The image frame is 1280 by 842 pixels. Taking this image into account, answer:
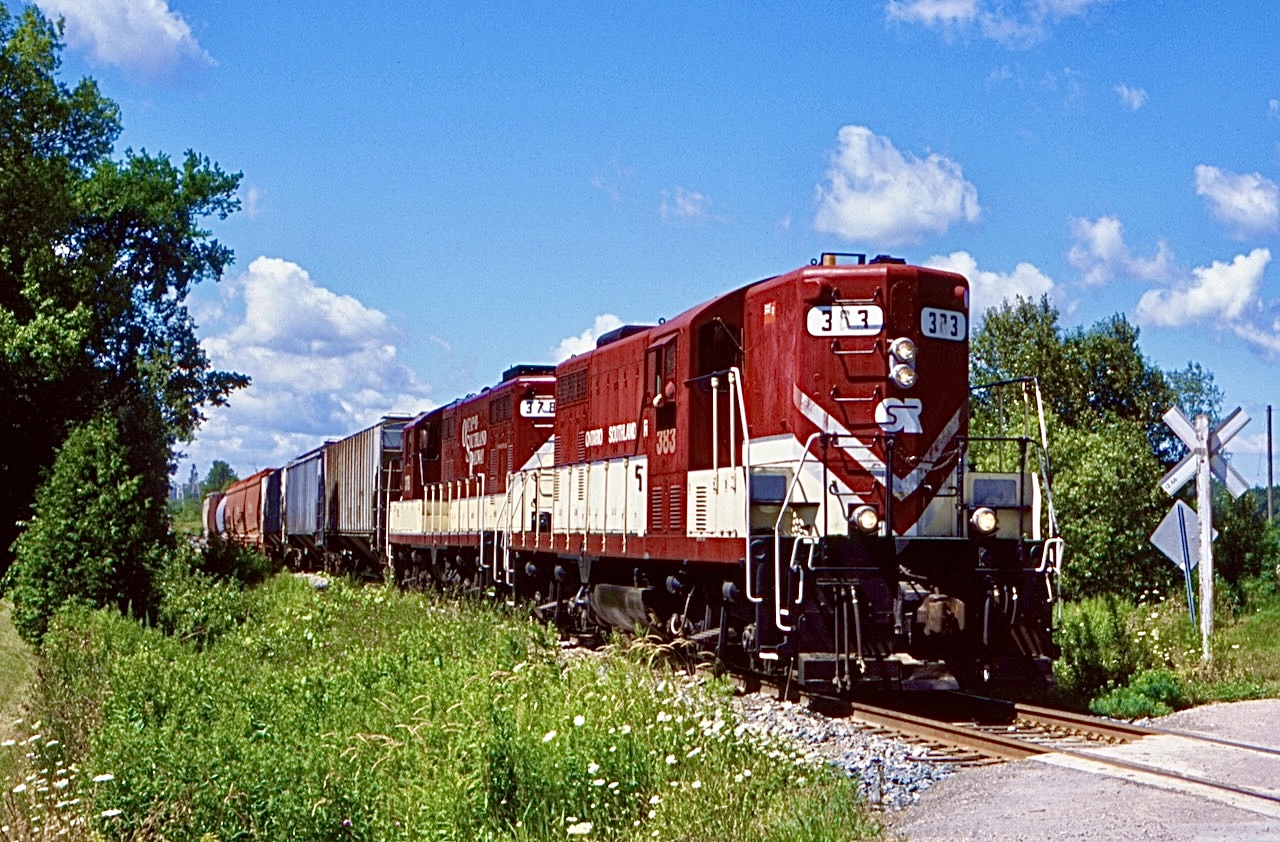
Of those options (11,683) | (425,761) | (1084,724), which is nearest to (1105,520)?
(1084,724)

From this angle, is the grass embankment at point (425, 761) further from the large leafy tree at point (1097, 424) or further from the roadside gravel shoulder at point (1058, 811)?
the large leafy tree at point (1097, 424)

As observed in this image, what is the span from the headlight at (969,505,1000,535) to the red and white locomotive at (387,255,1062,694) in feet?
0.04

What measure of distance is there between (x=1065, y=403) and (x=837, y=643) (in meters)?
31.5

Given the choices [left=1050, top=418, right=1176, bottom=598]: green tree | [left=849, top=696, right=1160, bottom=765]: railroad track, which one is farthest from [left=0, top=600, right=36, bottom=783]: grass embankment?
[left=1050, top=418, right=1176, bottom=598]: green tree

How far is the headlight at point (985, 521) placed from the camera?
12.0 meters

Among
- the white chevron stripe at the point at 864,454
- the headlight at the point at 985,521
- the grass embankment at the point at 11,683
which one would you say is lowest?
the grass embankment at the point at 11,683

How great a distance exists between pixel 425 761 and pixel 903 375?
18.2 feet

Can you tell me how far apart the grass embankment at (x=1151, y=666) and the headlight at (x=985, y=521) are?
1937 mm

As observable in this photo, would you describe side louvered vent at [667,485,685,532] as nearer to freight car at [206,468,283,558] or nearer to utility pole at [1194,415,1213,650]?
utility pole at [1194,415,1213,650]

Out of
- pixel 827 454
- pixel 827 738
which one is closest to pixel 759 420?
pixel 827 454

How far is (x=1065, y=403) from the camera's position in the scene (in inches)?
1608

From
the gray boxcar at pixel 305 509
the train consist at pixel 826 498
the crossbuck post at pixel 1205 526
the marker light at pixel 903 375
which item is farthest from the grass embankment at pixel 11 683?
the gray boxcar at pixel 305 509

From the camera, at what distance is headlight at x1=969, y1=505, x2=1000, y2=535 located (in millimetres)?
11961

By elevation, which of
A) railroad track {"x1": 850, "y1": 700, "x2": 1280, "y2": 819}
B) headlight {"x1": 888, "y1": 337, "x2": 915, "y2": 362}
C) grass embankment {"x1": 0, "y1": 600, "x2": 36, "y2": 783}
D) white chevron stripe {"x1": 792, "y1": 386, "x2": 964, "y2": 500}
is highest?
headlight {"x1": 888, "y1": 337, "x2": 915, "y2": 362}
